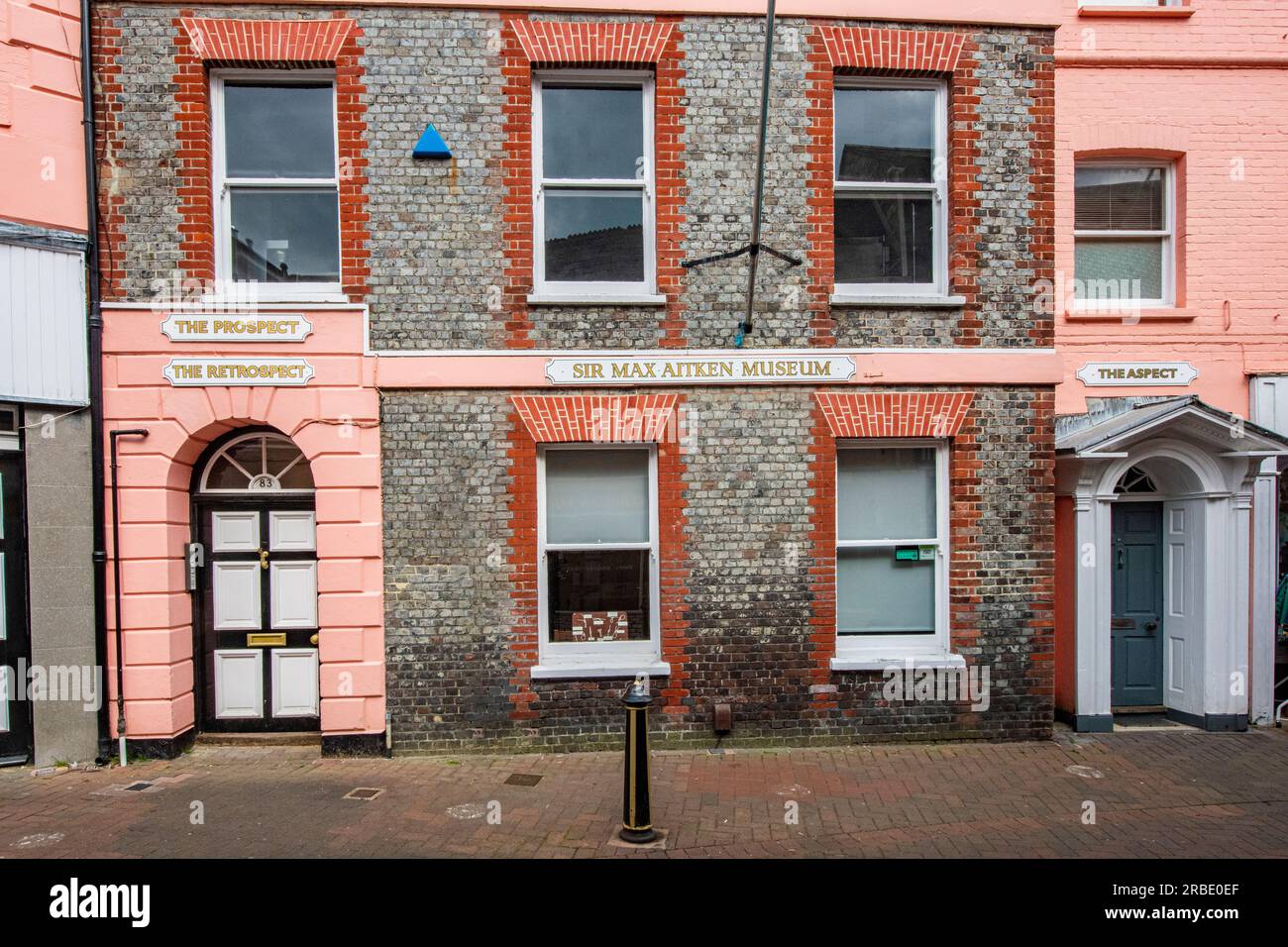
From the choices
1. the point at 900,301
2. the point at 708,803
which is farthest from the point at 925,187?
the point at 708,803

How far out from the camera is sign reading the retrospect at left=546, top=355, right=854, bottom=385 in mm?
6891

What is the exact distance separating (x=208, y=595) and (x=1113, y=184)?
411 inches

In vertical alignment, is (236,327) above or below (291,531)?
above

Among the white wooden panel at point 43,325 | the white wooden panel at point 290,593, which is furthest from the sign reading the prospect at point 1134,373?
the white wooden panel at point 43,325

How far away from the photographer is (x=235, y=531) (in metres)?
7.13

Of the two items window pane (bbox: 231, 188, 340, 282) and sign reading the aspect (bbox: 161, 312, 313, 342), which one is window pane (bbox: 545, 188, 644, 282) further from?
sign reading the aspect (bbox: 161, 312, 313, 342)

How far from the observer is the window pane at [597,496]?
23.4 feet

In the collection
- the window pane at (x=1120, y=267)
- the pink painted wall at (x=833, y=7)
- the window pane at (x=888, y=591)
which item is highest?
the pink painted wall at (x=833, y=7)

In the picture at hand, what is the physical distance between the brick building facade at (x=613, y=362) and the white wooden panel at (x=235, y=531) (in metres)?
0.32

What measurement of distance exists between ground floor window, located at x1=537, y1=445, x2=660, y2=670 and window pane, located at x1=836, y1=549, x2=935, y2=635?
2019 mm

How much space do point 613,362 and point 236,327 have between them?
344 cm

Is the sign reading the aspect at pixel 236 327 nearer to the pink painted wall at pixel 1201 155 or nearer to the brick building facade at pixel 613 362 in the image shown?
the brick building facade at pixel 613 362

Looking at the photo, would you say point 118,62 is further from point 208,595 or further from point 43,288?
point 208,595

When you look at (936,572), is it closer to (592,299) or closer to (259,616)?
(592,299)
